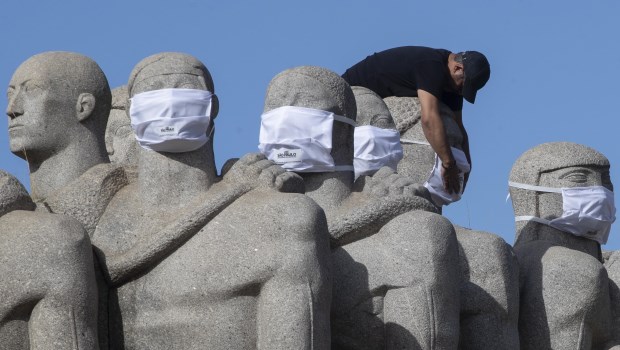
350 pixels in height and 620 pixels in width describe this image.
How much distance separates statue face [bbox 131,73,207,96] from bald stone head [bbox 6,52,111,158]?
1.81ft

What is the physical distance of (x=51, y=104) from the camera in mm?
16297

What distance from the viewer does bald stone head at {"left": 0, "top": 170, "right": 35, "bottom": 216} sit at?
50.7 ft

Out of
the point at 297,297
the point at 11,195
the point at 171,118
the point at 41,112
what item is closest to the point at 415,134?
the point at 171,118

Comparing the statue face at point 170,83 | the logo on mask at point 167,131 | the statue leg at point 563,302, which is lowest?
the statue leg at point 563,302

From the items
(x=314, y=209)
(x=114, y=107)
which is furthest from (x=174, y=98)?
(x=114, y=107)

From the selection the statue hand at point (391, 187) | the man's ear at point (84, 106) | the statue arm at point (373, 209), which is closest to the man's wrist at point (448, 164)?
the statue hand at point (391, 187)

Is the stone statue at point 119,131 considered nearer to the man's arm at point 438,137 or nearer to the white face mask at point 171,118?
the man's arm at point 438,137

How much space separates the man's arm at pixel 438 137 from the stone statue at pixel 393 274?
223 cm

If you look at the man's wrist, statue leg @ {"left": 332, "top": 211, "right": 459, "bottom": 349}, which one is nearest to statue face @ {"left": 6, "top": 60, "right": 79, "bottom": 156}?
statue leg @ {"left": 332, "top": 211, "right": 459, "bottom": 349}

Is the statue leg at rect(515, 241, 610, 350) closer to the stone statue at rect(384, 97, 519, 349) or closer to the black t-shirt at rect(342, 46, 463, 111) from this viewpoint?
the stone statue at rect(384, 97, 519, 349)

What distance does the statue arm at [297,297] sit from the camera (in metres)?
15.2

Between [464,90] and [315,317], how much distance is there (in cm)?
475

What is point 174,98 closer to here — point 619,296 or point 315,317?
point 315,317

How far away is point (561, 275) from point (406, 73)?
2440 mm
